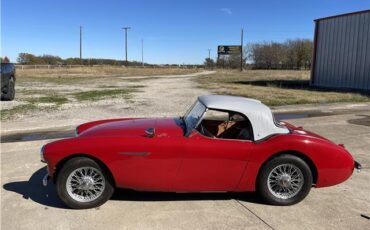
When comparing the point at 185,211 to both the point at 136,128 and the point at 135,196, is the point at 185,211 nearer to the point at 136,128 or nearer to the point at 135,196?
the point at 135,196

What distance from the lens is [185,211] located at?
13.9ft

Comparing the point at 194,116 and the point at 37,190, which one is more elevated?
the point at 194,116

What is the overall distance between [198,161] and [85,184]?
4.32 feet

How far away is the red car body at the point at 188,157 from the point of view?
4215 millimetres

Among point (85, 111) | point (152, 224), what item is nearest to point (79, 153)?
point (152, 224)

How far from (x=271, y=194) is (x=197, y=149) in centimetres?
105

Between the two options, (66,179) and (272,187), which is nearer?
(66,179)

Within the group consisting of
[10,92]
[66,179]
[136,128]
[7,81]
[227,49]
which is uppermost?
[227,49]

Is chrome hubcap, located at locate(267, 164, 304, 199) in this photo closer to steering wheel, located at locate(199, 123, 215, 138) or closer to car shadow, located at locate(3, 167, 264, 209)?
car shadow, located at locate(3, 167, 264, 209)

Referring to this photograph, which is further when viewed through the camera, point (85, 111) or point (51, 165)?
point (85, 111)

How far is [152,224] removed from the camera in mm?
3904

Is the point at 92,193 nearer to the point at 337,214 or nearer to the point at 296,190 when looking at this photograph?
the point at 296,190

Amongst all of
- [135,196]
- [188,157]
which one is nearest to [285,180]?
[188,157]

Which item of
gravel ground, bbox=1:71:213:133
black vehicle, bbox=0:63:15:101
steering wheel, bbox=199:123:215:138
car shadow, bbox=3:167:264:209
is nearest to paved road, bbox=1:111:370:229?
car shadow, bbox=3:167:264:209
